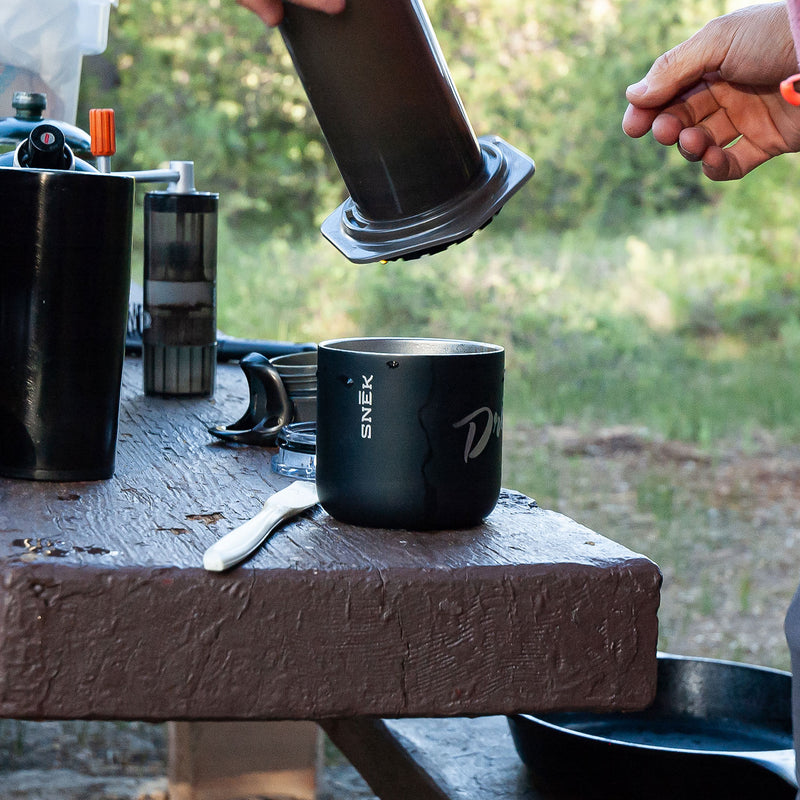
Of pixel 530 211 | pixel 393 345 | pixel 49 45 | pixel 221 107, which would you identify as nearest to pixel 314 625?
pixel 393 345

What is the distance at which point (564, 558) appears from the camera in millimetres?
632

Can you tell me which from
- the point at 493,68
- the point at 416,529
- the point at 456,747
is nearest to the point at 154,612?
the point at 416,529

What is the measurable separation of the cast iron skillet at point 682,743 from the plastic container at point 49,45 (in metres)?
1.04

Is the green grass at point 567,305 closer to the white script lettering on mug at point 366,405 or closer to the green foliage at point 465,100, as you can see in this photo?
the green foliage at point 465,100

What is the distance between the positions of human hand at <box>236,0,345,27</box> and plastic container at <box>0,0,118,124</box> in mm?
886

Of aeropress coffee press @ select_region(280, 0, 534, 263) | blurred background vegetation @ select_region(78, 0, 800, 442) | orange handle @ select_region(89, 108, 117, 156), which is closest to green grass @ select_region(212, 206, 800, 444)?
blurred background vegetation @ select_region(78, 0, 800, 442)

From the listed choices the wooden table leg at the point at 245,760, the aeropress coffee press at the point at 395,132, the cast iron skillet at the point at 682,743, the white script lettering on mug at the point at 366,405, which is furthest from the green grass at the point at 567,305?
the white script lettering on mug at the point at 366,405

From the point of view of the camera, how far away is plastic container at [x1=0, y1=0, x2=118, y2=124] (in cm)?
146

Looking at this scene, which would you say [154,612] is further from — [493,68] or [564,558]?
[493,68]

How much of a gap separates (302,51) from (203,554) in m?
0.31

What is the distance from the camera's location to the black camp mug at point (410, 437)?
0.65 m

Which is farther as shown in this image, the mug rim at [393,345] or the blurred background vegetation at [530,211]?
the blurred background vegetation at [530,211]

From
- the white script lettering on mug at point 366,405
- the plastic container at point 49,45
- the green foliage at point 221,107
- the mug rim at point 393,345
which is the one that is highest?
the green foliage at point 221,107

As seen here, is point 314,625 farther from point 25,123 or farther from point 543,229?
point 543,229
